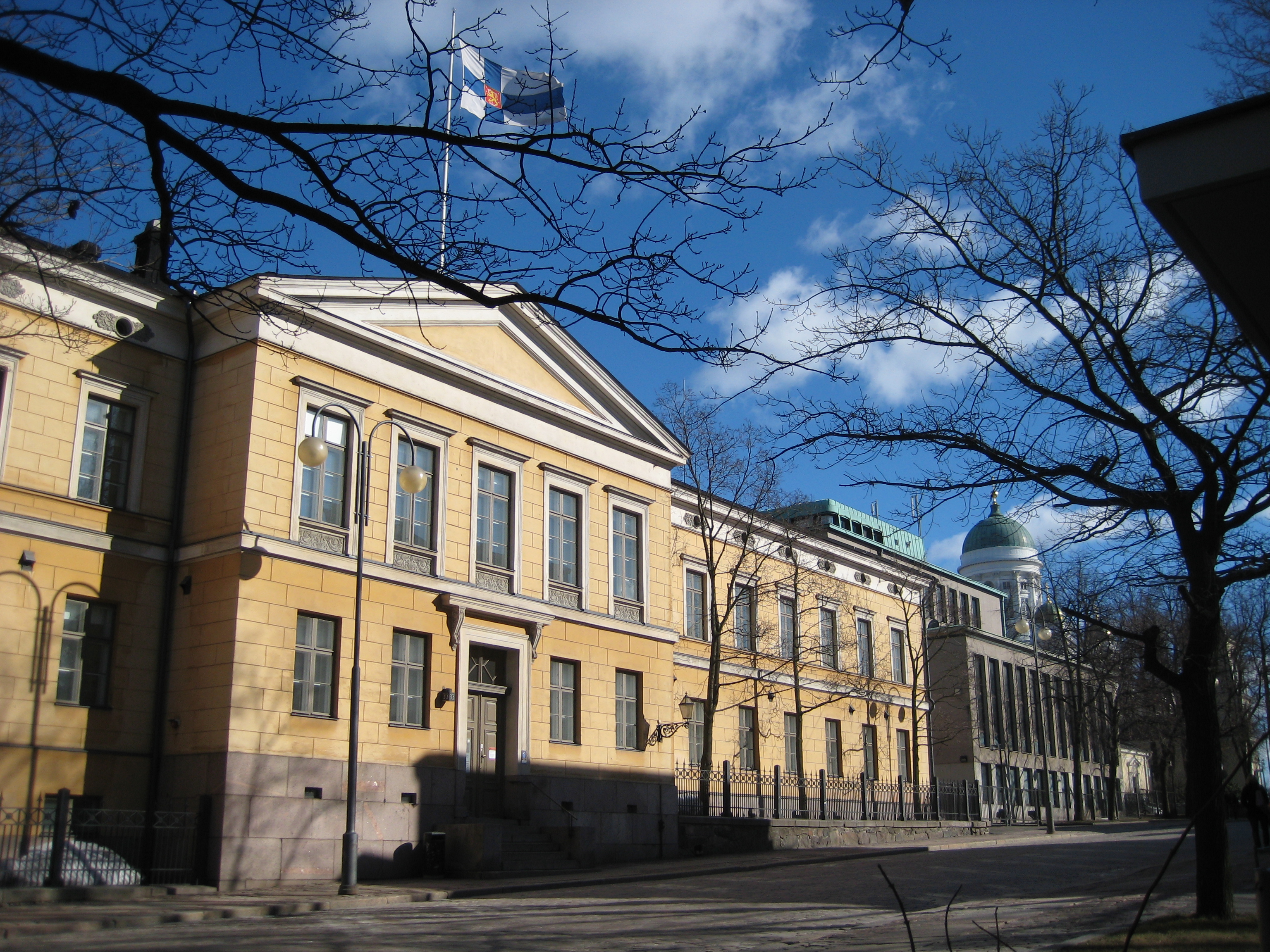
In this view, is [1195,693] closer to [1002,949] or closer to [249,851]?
[1002,949]

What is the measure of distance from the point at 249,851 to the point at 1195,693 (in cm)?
1503

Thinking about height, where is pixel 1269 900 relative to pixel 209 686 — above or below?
below

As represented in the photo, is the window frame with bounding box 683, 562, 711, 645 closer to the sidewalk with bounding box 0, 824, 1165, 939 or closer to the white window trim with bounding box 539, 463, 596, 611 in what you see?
the white window trim with bounding box 539, 463, 596, 611

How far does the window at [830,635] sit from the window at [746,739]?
4218 millimetres

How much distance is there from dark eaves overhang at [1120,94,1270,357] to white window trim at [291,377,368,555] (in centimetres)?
1850

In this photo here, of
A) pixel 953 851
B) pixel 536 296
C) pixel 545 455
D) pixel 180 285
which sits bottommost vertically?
pixel 953 851

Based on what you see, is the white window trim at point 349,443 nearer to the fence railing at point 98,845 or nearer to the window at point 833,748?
the fence railing at point 98,845

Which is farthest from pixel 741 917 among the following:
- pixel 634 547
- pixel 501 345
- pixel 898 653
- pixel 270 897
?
pixel 898 653

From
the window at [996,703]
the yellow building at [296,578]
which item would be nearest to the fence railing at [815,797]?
the yellow building at [296,578]

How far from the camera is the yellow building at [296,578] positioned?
19797 millimetres

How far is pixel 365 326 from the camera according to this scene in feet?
76.8

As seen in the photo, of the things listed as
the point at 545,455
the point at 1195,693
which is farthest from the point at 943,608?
the point at 1195,693

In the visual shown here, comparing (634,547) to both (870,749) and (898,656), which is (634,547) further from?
(898,656)

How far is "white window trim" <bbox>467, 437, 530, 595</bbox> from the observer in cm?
2517
